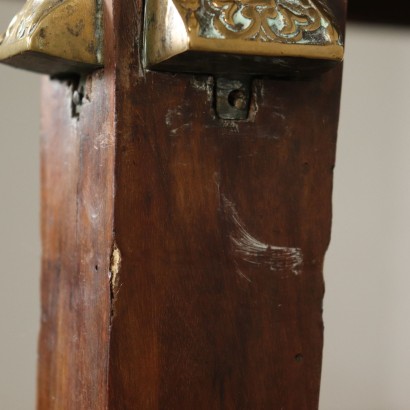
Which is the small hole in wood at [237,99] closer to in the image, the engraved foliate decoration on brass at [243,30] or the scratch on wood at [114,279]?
the engraved foliate decoration on brass at [243,30]

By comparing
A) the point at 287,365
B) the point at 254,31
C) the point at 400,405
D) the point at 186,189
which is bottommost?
the point at 400,405

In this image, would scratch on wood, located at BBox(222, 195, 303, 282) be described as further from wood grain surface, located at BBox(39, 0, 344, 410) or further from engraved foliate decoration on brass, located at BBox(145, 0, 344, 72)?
engraved foliate decoration on brass, located at BBox(145, 0, 344, 72)

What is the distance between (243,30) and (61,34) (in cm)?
14

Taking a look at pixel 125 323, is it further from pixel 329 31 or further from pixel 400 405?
pixel 400 405

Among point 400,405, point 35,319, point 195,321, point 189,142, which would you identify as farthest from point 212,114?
point 400,405

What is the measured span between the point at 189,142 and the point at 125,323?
0.48 feet

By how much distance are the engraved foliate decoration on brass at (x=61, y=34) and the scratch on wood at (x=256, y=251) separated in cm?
16

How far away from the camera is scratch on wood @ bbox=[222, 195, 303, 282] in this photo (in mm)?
680

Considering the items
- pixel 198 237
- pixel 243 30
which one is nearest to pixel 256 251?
pixel 198 237

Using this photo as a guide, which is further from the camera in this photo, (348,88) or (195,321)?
(348,88)

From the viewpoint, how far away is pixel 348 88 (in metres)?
1.69

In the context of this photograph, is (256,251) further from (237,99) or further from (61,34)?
(61,34)

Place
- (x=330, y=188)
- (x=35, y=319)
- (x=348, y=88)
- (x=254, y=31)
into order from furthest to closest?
1. (x=348, y=88)
2. (x=35, y=319)
3. (x=330, y=188)
4. (x=254, y=31)

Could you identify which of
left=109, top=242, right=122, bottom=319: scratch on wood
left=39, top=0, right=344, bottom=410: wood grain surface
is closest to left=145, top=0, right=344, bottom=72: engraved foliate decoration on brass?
left=39, top=0, right=344, bottom=410: wood grain surface
